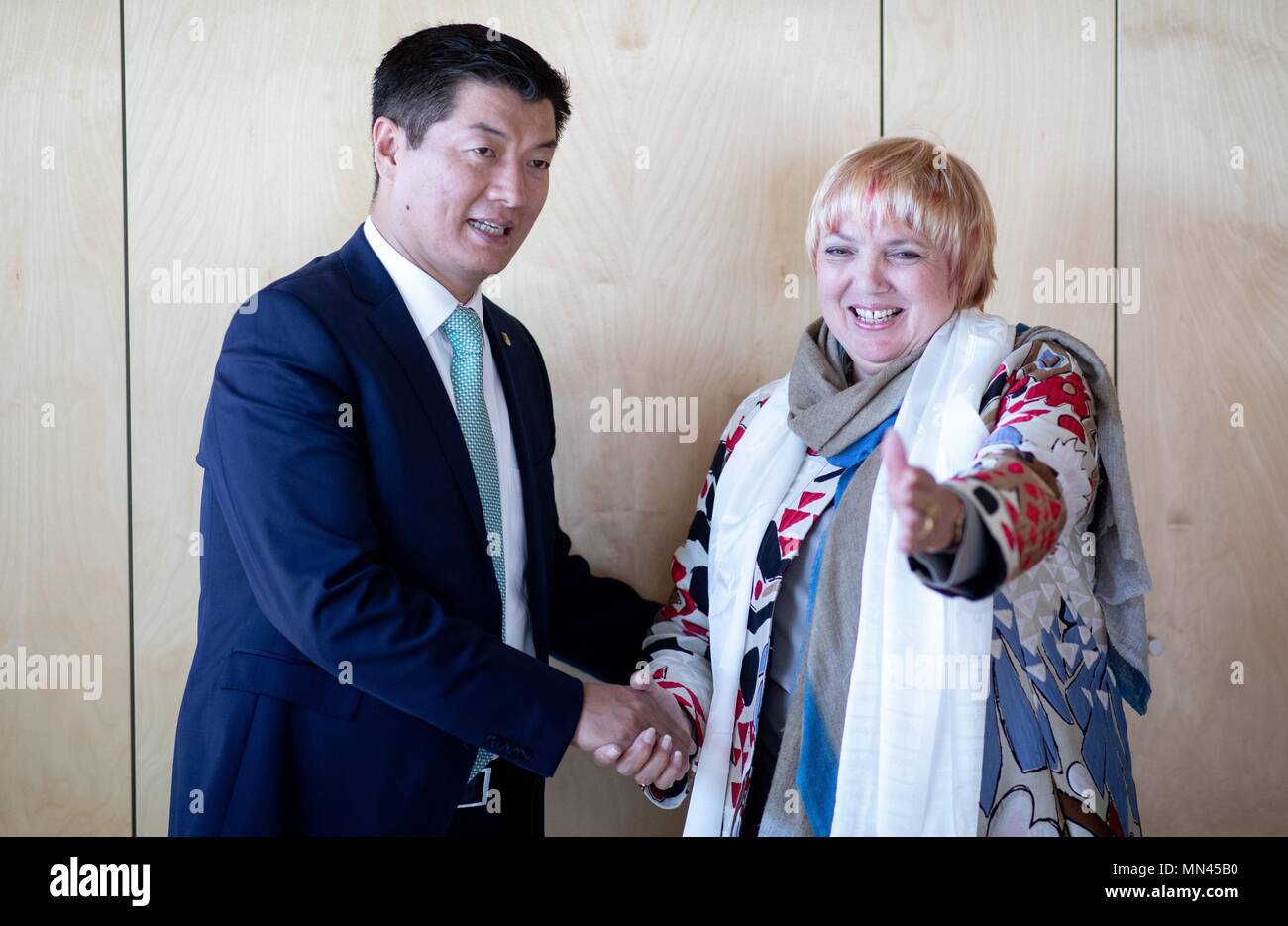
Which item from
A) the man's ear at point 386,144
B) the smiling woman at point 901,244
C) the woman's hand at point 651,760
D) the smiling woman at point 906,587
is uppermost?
the man's ear at point 386,144

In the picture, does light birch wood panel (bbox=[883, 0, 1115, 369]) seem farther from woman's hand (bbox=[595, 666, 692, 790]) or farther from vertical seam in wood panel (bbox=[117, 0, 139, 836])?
vertical seam in wood panel (bbox=[117, 0, 139, 836])

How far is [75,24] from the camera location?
2.07 metres

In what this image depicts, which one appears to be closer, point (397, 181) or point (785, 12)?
point (397, 181)

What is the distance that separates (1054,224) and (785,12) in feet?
2.21

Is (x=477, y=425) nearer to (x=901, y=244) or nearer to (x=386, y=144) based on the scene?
(x=386, y=144)

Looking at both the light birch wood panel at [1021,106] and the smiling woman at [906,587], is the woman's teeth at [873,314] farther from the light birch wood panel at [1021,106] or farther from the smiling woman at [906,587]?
the light birch wood panel at [1021,106]

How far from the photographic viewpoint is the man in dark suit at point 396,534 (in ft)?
4.93

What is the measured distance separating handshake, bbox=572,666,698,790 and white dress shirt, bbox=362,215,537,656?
206 millimetres

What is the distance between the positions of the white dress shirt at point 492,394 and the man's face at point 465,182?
0.03 meters

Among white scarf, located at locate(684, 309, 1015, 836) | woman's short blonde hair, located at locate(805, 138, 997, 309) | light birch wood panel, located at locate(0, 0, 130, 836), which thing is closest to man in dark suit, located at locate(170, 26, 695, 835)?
white scarf, located at locate(684, 309, 1015, 836)

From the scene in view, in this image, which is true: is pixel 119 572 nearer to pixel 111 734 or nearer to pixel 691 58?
pixel 111 734

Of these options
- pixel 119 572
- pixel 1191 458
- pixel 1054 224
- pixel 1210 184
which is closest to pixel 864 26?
pixel 1054 224

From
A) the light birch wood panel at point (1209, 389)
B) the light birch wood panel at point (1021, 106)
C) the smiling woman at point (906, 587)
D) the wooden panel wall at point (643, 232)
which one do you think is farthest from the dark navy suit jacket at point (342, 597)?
the light birch wood panel at point (1209, 389)

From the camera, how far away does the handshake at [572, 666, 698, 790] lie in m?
1.61
